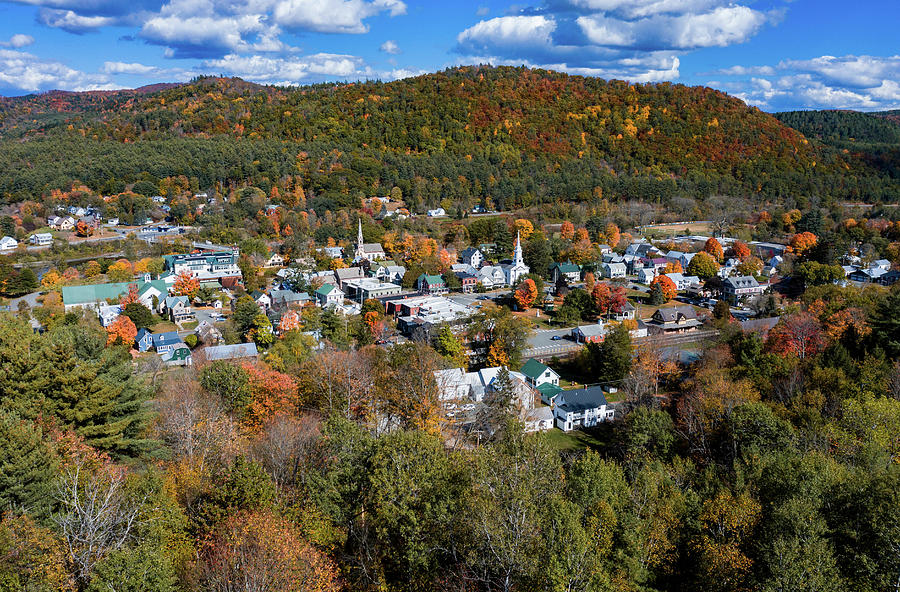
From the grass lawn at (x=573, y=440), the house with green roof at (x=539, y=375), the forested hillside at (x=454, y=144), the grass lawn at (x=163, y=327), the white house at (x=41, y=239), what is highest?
the forested hillside at (x=454, y=144)

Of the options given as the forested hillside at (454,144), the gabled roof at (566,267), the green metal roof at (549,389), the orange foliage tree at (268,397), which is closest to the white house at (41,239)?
the forested hillside at (454,144)

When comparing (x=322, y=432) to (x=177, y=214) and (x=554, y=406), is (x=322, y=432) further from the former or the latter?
(x=177, y=214)

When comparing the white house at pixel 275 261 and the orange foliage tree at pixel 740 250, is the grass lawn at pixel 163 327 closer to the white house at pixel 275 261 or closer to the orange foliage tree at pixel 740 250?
the white house at pixel 275 261

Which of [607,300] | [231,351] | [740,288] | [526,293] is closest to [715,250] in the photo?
[740,288]

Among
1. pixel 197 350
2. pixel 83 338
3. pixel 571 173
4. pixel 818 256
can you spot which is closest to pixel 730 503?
pixel 83 338

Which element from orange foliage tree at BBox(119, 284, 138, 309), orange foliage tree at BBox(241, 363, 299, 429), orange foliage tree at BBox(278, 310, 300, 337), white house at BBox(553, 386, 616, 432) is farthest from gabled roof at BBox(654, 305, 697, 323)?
orange foliage tree at BBox(119, 284, 138, 309)

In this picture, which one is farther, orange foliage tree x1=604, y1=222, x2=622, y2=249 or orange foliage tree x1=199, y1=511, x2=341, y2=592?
orange foliage tree x1=604, y1=222, x2=622, y2=249

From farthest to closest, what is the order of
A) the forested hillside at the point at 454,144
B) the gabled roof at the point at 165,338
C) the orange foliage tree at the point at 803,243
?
the forested hillside at the point at 454,144 < the orange foliage tree at the point at 803,243 < the gabled roof at the point at 165,338

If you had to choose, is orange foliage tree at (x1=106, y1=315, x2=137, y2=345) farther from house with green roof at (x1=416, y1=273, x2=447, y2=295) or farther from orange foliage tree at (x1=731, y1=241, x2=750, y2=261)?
orange foliage tree at (x1=731, y1=241, x2=750, y2=261)
